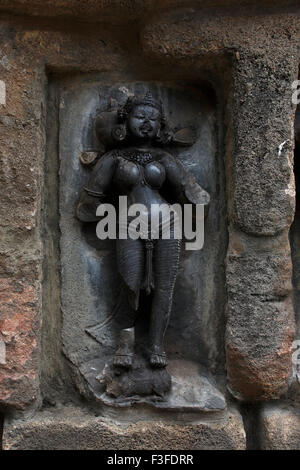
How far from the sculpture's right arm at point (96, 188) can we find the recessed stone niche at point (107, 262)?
0.07 metres

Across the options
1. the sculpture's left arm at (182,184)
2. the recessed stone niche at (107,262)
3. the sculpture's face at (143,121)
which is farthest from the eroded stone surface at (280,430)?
the sculpture's face at (143,121)

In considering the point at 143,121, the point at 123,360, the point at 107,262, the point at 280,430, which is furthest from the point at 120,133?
the point at 280,430

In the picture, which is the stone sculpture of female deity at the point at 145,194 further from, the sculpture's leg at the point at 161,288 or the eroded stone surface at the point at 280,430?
the eroded stone surface at the point at 280,430

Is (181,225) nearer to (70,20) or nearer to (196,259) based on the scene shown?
(196,259)

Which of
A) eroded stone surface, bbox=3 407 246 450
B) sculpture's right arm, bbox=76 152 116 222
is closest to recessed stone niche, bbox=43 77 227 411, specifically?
sculpture's right arm, bbox=76 152 116 222

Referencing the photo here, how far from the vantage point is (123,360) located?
2.20 metres

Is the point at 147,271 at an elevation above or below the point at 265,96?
below

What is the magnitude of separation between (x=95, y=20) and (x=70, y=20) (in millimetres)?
100

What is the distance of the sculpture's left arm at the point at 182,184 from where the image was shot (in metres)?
2.32

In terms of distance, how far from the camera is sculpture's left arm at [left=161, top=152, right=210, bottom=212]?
2322mm

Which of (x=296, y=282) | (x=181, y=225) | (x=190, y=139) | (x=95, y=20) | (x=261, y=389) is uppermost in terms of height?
(x=95, y=20)

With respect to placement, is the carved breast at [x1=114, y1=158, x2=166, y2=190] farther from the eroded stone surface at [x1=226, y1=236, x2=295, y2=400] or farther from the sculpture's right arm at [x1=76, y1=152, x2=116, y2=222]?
the eroded stone surface at [x1=226, y1=236, x2=295, y2=400]

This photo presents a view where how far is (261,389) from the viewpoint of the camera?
222cm

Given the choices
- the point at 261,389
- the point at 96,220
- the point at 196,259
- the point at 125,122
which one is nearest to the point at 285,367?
the point at 261,389
